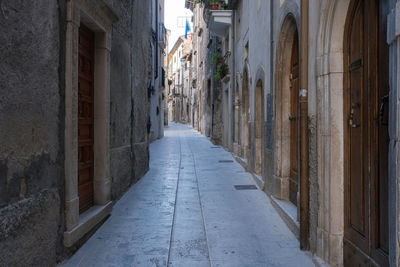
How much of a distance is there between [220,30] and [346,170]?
12.3 m

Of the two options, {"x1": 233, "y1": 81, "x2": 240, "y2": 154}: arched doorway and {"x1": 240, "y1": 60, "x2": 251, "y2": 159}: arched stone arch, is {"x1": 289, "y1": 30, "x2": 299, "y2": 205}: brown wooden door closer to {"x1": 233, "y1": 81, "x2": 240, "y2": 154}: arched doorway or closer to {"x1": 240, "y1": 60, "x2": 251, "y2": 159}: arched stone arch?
{"x1": 240, "y1": 60, "x2": 251, "y2": 159}: arched stone arch

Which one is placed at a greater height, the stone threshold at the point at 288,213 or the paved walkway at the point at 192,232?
the stone threshold at the point at 288,213

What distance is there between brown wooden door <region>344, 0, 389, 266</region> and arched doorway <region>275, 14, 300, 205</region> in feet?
6.26

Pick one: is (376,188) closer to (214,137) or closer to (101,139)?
(101,139)

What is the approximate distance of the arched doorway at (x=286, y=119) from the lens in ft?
16.0

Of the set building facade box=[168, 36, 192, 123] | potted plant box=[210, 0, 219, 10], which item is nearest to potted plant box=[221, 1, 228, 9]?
potted plant box=[210, 0, 219, 10]

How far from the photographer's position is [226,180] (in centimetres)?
748

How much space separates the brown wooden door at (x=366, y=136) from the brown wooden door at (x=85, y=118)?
9.93 ft

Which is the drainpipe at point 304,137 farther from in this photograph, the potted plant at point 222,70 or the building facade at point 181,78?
the building facade at point 181,78

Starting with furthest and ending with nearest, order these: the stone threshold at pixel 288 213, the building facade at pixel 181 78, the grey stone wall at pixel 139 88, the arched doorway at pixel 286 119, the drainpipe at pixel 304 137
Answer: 1. the building facade at pixel 181 78
2. the grey stone wall at pixel 139 88
3. the arched doorway at pixel 286 119
4. the stone threshold at pixel 288 213
5. the drainpipe at pixel 304 137

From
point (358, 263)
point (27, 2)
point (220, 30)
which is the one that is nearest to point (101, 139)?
point (27, 2)

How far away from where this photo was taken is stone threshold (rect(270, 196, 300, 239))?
13.0ft

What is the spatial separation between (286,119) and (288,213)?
1.48 meters

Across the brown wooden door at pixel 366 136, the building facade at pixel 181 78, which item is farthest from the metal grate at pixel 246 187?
the building facade at pixel 181 78
